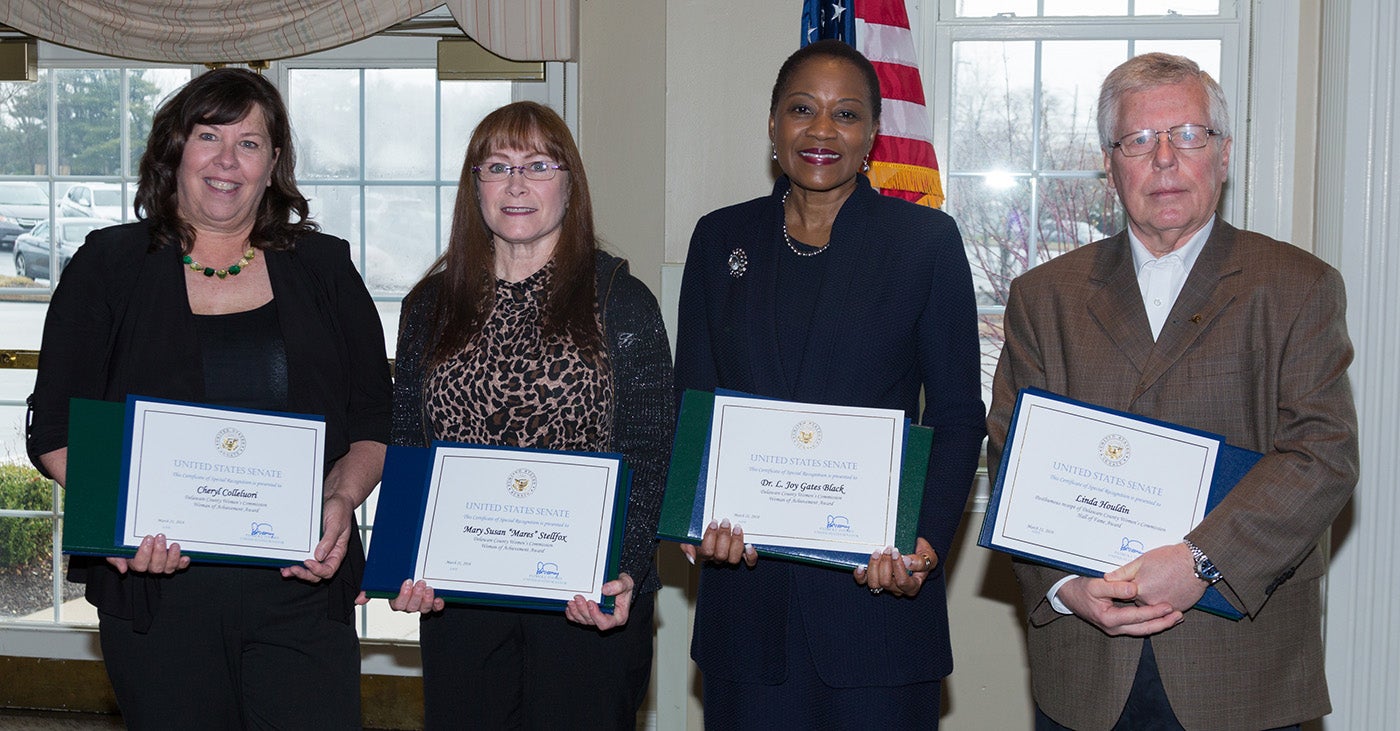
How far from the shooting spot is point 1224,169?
1.94 m

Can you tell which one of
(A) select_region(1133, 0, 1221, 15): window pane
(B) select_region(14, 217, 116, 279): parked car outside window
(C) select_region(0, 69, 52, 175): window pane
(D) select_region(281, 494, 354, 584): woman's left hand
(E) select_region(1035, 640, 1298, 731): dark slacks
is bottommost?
(E) select_region(1035, 640, 1298, 731): dark slacks

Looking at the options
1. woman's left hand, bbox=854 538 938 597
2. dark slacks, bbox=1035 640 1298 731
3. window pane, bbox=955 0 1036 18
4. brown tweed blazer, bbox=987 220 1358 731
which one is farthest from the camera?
window pane, bbox=955 0 1036 18

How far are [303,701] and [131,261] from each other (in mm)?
890

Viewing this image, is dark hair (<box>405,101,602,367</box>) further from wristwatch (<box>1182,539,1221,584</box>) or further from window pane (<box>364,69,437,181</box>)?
window pane (<box>364,69,437,181</box>)

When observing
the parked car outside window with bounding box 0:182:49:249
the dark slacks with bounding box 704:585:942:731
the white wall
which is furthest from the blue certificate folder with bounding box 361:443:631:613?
the parked car outside window with bounding box 0:182:49:249

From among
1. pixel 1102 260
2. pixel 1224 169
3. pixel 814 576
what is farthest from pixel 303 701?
pixel 1224 169

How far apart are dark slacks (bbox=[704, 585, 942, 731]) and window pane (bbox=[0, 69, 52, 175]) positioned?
11.5 feet

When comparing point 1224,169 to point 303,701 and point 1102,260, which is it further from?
point 303,701


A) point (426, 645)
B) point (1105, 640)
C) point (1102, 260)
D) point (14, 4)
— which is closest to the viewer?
point (1105, 640)

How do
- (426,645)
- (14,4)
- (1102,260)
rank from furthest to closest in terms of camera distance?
(14,4) < (426,645) < (1102,260)

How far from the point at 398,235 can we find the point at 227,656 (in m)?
2.24

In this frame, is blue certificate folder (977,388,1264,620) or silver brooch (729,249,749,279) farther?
silver brooch (729,249,749,279)

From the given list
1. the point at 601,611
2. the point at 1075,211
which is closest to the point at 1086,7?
the point at 1075,211

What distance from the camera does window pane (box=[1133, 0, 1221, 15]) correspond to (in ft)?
12.5
